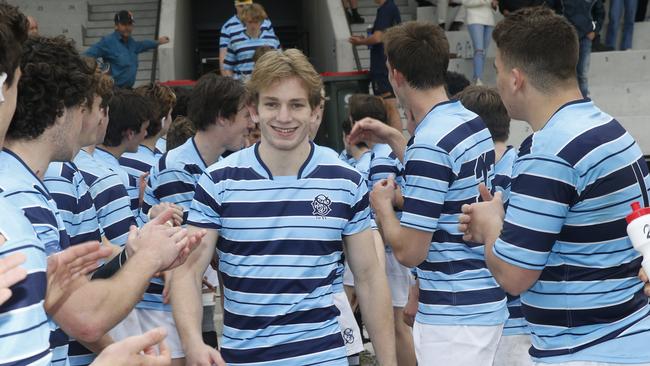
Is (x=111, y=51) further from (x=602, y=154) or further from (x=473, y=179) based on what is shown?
(x=602, y=154)

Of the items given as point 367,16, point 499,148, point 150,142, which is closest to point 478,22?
point 367,16

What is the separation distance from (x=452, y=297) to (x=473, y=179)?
560 mm

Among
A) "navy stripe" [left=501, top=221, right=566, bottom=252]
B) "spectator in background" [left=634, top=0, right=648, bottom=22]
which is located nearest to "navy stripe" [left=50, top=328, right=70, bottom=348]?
"navy stripe" [left=501, top=221, right=566, bottom=252]

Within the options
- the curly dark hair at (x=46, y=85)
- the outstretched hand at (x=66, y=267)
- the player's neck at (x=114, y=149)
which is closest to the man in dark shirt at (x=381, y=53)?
the player's neck at (x=114, y=149)

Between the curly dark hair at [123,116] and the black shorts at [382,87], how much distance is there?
724 centimetres

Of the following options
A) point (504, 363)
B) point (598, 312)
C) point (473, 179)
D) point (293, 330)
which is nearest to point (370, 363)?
point (504, 363)

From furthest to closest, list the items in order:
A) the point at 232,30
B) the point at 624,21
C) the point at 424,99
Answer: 1. the point at 624,21
2. the point at 232,30
3. the point at 424,99

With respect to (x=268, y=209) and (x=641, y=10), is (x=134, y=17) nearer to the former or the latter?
(x=641, y=10)

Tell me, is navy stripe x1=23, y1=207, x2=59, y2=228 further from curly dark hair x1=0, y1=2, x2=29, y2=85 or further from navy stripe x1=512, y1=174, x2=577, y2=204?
navy stripe x1=512, y1=174, x2=577, y2=204

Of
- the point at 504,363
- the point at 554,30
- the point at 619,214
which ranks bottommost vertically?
the point at 504,363

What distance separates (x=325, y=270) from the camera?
350 centimetres

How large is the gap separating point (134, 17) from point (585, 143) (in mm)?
16103

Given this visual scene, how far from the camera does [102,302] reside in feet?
8.43

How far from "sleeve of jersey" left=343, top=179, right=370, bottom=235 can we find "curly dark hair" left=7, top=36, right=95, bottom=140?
1.11 metres
